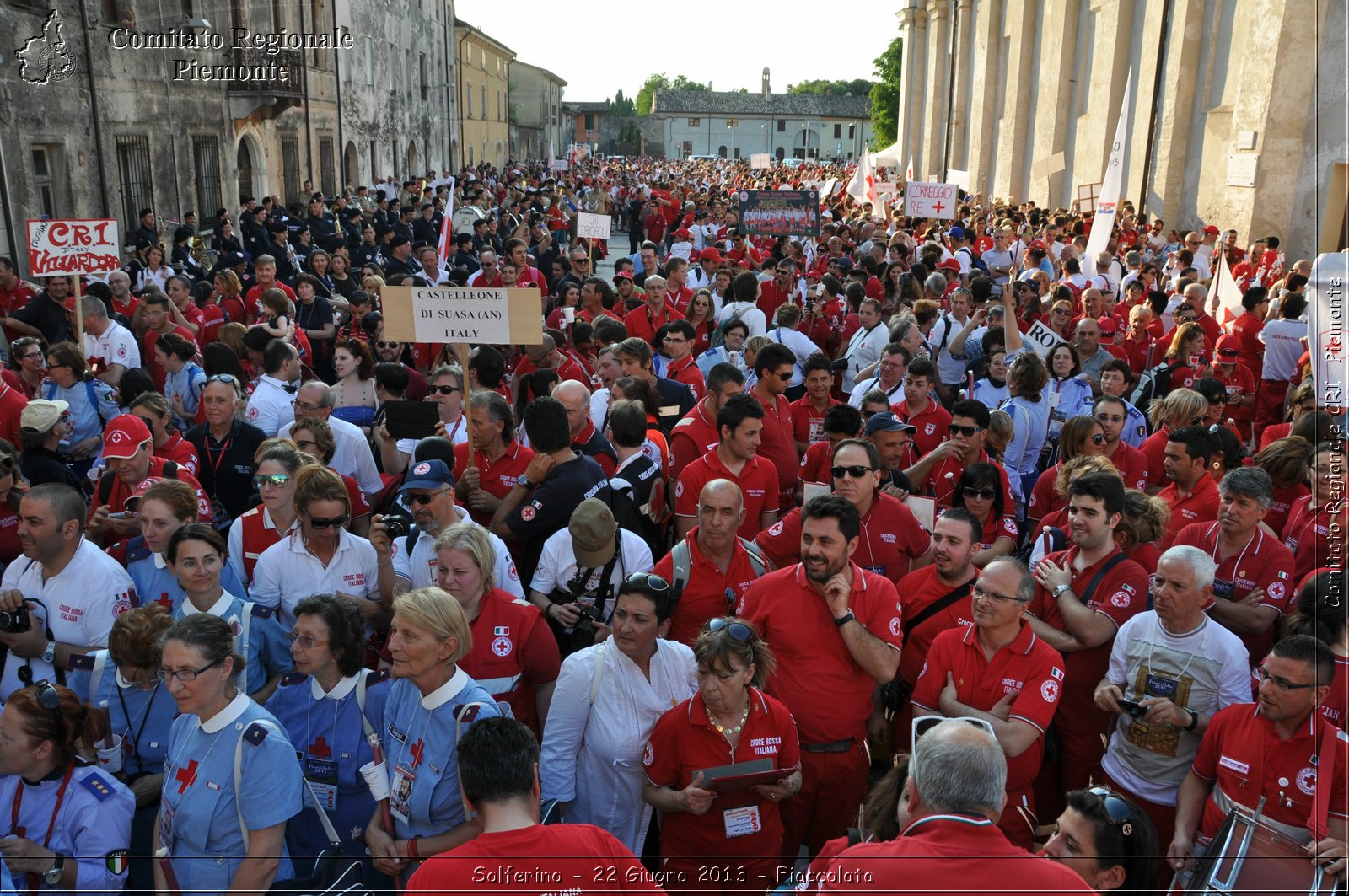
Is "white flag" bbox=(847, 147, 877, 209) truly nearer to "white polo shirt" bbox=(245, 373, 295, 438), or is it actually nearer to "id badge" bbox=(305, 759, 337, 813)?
"white polo shirt" bbox=(245, 373, 295, 438)

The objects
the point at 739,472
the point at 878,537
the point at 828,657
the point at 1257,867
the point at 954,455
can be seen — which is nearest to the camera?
the point at 1257,867

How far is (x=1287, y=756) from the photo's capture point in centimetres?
377

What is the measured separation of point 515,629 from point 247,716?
118 centimetres

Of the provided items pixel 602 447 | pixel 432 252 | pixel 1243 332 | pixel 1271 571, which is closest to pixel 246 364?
pixel 602 447

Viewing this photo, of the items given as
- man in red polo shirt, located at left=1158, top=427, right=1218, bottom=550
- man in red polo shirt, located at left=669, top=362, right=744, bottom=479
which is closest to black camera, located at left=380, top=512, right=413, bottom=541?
man in red polo shirt, located at left=669, top=362, right=744, bottom=479

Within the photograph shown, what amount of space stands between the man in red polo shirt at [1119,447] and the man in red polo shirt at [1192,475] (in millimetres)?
656

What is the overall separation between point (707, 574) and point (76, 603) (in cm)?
296

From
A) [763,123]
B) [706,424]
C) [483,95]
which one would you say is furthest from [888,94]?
[706,424]

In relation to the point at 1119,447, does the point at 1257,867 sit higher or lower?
lower

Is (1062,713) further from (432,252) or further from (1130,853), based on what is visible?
(432,252)

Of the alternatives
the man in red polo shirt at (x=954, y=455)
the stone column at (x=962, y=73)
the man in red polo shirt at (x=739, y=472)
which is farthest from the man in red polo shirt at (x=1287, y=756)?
the stone column at (x=962, y=73)

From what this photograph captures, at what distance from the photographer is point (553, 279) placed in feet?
50.8

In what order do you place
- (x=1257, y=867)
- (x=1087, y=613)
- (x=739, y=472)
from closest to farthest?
(x=1257, y=867) → (x=1087, y=613) → (x=739, y=472)

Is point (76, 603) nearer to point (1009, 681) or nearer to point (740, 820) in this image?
point (740, 820)
